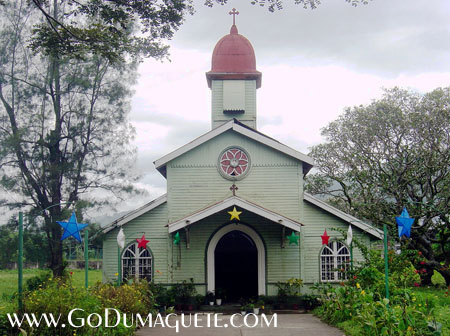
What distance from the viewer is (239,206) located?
1742cm

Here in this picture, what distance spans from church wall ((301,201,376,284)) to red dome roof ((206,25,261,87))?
239 inches

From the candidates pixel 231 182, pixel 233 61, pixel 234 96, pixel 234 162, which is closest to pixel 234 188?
pixel 231 182

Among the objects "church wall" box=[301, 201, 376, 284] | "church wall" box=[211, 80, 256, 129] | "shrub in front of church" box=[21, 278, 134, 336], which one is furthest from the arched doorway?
"shrub in front of church" box=[21, 278, 134, 336]

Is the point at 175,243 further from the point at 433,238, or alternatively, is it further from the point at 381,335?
the point at 433,238

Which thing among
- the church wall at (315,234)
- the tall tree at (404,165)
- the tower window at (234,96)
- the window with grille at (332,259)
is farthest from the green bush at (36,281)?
the tall tree at (404,165)

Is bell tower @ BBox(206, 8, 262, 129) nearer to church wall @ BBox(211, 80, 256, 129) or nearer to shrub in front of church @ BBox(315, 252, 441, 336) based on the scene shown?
church wall @ BBox(211, 80, 256, 129)

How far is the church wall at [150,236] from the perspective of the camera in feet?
61.7

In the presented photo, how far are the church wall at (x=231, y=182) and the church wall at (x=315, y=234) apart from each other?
1.54ft

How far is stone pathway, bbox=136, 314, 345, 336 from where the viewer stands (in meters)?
13.0

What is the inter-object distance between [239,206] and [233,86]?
6.11 m

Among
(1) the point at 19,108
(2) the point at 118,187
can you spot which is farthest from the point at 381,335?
(1) the point at 19,108

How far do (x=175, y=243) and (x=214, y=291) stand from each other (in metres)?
2.07

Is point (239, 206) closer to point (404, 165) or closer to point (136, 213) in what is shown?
point (136, 213)

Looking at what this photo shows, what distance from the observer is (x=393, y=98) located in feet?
85.3
